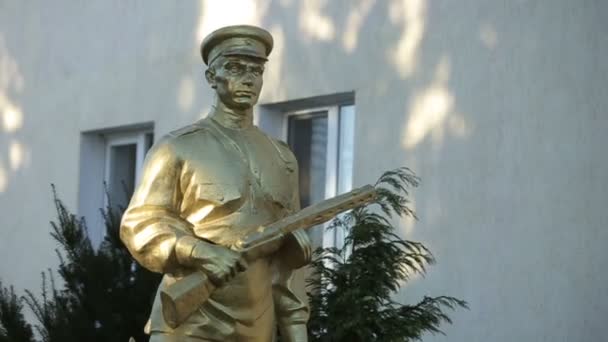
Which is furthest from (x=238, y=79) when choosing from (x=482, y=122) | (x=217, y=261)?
(x=482, y=122)

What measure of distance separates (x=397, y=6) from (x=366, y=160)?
90 cm

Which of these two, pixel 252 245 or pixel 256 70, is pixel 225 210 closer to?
pixel 252 245

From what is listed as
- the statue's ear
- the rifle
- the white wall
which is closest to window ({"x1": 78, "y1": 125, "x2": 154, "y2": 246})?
the white wall

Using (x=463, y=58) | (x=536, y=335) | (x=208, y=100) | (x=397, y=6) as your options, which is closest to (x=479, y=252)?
(x=536, y=335)

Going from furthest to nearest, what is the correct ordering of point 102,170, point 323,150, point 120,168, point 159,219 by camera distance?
1. point 102,170
2. point 120,168
3. point 323,150
4. point 159,219

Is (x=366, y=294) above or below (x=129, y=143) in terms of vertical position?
below

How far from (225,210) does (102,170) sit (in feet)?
22.2

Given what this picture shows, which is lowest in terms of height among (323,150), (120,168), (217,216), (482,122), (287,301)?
(287,301)

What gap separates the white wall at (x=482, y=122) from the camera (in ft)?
21.7

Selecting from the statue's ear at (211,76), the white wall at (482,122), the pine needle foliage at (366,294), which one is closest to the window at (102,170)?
the white wall at (482,122)

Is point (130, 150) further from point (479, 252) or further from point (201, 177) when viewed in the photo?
point (201, 177)

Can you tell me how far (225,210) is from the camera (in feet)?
14.2

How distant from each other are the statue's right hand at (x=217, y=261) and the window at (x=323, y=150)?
4.06m

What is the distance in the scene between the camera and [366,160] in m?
7.89
